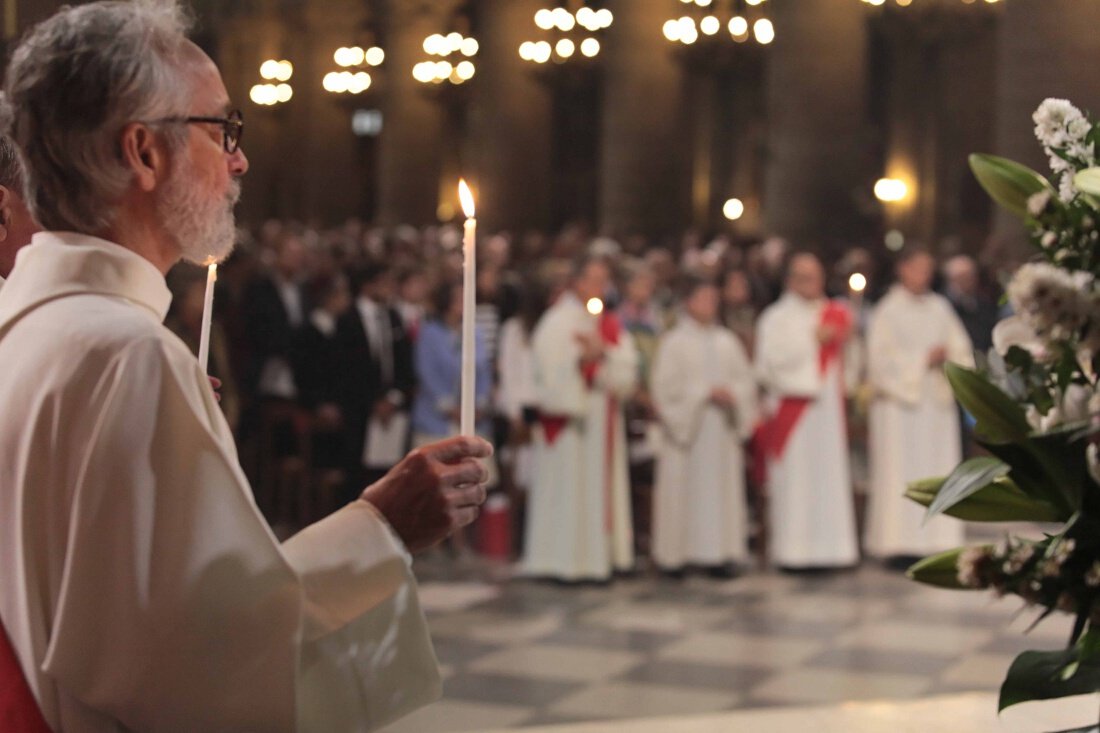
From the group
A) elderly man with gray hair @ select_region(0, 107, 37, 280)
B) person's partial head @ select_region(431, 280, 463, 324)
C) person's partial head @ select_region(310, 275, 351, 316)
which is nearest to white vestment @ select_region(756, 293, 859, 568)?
person's partial head @ select_region(431, 280, 463, 324)

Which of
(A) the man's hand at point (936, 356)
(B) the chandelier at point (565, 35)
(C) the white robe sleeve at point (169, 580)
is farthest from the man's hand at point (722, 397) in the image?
(B) the chandelier at point (565, 35)

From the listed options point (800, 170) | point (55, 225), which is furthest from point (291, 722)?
point (800, 170)

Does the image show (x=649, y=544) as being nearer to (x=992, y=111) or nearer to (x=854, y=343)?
(x=854, y=343)

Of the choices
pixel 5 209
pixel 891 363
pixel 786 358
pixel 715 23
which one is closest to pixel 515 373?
pixel 786 358

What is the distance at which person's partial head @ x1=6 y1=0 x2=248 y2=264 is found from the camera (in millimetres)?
1932

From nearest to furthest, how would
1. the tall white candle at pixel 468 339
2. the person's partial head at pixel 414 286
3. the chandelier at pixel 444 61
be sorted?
1. the tall white candle at pixel 468 339
2. the person's partial head at pixel 414 286
3. the chandelier at pixel 444 61

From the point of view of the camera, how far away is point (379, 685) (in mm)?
1979

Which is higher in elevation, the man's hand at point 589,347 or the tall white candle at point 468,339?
the tall white candle at point 468,339

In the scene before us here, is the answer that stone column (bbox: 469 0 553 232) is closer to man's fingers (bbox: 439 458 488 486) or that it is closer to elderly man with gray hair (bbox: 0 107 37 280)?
elderly man with gray hair (bbox: 0 107 37 280)

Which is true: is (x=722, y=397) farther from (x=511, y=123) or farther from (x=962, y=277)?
(x=511, y=123)

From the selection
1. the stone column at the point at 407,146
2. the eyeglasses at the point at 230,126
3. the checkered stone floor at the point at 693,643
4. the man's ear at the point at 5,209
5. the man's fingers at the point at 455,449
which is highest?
the stone column at the point at 407,146

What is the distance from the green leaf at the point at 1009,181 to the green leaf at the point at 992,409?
259 mm

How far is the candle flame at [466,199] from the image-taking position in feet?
6.99

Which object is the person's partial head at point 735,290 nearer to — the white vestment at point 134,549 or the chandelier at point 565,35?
the white vestment at point 134,549
